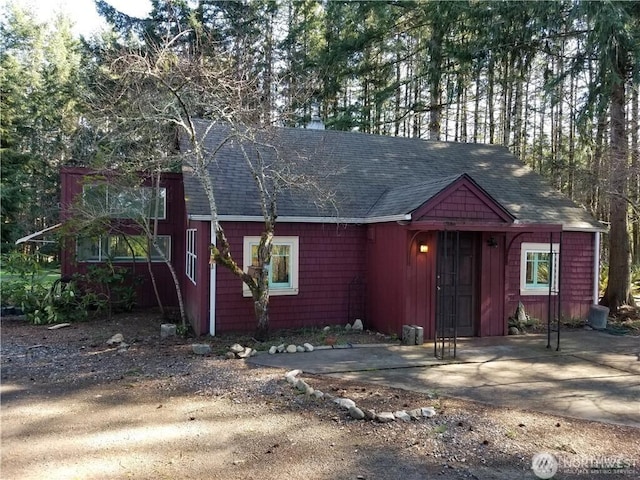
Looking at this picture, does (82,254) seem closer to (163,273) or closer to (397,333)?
(163,273)

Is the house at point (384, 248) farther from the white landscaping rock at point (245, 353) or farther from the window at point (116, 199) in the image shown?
the white landscaping rock at point (245, 353)

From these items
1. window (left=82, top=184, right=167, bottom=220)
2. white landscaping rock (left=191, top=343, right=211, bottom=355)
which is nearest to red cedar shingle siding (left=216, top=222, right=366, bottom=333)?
white landscaping rock (left=191, top=343, right=211, bottom=355)

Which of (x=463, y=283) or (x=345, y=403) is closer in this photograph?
(x=345, y=403)

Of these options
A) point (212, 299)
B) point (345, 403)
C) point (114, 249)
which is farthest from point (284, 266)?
point (114, 249)

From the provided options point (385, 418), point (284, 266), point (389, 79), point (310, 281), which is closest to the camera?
point (385, 418)

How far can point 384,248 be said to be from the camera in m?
10.5

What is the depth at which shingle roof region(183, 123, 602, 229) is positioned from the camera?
10.4 m

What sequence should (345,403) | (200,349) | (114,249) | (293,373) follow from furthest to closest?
(114,249) → (200,349) → (293,373) → (345,403)

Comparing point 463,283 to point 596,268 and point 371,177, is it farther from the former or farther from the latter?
point 596,268

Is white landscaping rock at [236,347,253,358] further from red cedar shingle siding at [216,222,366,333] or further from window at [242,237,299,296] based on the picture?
window at [242,237,299,296]

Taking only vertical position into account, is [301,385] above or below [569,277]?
below

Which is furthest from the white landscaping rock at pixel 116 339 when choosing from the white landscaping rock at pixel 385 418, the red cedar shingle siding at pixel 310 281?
the white landscaping rock at pixel 385 418

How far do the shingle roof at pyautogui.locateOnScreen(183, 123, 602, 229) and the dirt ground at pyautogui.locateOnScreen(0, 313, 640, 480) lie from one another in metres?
4.23

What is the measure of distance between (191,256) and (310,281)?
10.4 feet
